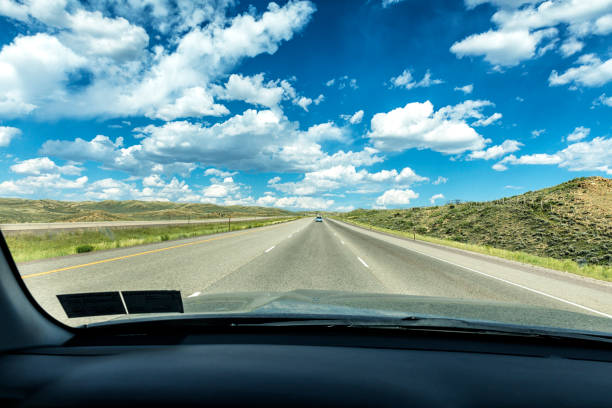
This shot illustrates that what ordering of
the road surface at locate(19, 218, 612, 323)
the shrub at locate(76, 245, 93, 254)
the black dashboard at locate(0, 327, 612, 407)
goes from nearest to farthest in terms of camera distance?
the black dashboard at locate(0, 327, 612, 407)
the road surface at locate(19, 218, 612, 323)
the shrub at locate(76, 245, 93, 254)

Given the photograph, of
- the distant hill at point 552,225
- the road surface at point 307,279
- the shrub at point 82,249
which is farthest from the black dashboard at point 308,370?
the distant hill at point 552,225

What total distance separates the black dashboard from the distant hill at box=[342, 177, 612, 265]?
24.1 m

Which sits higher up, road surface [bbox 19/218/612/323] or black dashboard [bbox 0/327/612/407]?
black dashboard [bbox 0/327/612/407]

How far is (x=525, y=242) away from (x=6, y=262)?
36827 mm

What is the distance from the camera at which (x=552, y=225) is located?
113ft

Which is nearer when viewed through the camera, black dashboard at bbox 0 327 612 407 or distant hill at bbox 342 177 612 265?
black dashboard at bbox 0 327 612 407

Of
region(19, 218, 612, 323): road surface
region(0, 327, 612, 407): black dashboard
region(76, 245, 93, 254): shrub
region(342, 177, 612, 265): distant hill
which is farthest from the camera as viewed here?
region(342, 177, 612, 265): distant hill

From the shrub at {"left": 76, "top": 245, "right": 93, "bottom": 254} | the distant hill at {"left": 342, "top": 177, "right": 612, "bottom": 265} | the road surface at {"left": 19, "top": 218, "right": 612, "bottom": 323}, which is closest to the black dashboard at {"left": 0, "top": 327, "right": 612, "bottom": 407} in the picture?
the road surface at {"left": 19, "top": 218, "right": 612, "bottom": 323}

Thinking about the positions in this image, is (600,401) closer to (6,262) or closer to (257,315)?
(257,315)

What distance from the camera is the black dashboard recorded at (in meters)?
1.54

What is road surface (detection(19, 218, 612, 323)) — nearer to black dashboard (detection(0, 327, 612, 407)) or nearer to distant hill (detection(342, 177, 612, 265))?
black dashboard (detection(0, 327, 612, 407))

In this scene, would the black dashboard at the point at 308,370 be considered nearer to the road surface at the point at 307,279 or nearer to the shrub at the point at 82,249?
the road surface at the point at 307,279

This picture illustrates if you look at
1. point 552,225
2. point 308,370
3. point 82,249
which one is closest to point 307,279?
point 308,370

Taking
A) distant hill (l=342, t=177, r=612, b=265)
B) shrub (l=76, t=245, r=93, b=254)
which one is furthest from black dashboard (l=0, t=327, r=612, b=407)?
distant hill (l=342, t=177, r=612, b=265)
